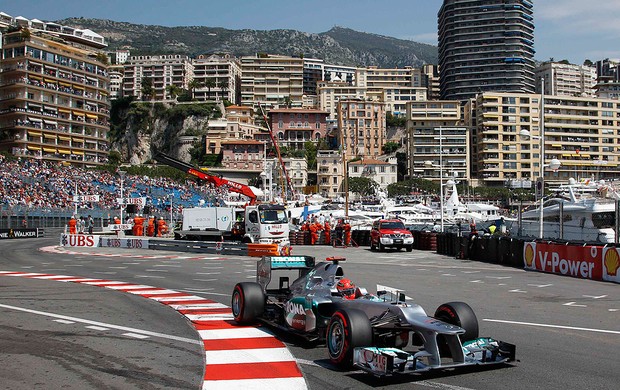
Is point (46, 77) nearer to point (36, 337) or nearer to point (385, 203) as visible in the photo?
point (385, 203)

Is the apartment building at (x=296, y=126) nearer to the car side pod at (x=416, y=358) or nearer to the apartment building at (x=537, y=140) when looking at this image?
the apartment building at (x=537, y=140)

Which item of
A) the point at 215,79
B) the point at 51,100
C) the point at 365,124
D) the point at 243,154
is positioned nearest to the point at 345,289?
the point at 51,100

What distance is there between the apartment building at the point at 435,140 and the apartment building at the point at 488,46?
3450cm

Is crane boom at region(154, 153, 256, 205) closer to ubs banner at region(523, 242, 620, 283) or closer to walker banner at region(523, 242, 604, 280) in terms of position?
walker banner at region(523, 242, 604, 280)

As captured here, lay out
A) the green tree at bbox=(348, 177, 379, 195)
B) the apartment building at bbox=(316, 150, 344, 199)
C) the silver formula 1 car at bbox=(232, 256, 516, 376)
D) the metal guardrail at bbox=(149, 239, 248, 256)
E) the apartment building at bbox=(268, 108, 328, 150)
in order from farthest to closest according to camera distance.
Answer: the apartment building at bbox=(268, 108, 328, 150) < the apartment building at bbox=(316, 150, 344, 199) < the green tree at bbox=(348, 177, 379, 195) < the metal guardrail at bbox=(149, 239, 248, 256) < the silver formula 1 car at bbox=(232, 256, 516, 376)

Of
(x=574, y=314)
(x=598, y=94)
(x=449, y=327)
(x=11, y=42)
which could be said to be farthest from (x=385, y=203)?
(x=598, y=94)

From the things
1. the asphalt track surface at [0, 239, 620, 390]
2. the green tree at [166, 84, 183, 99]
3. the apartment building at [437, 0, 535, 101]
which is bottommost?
the asphalt track surface at [0, 239, 620, 390]

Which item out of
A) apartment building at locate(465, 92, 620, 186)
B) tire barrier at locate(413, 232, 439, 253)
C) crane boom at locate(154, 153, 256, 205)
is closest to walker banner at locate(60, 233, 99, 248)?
crane boom at locate(154, 153, 256, 205)

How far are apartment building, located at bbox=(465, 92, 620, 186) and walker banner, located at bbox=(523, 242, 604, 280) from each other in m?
111

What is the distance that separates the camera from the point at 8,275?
22.7 metres

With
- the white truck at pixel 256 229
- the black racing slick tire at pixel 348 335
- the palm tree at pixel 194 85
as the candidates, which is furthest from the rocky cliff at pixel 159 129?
the black racing slick tire at pixel 348 335

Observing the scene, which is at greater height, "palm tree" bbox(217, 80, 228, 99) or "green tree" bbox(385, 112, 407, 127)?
"palm tree" bbox(217, 80, 228, 99)

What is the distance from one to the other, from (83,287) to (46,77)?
87.9 metres

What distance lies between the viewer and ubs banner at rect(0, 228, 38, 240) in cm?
5278
